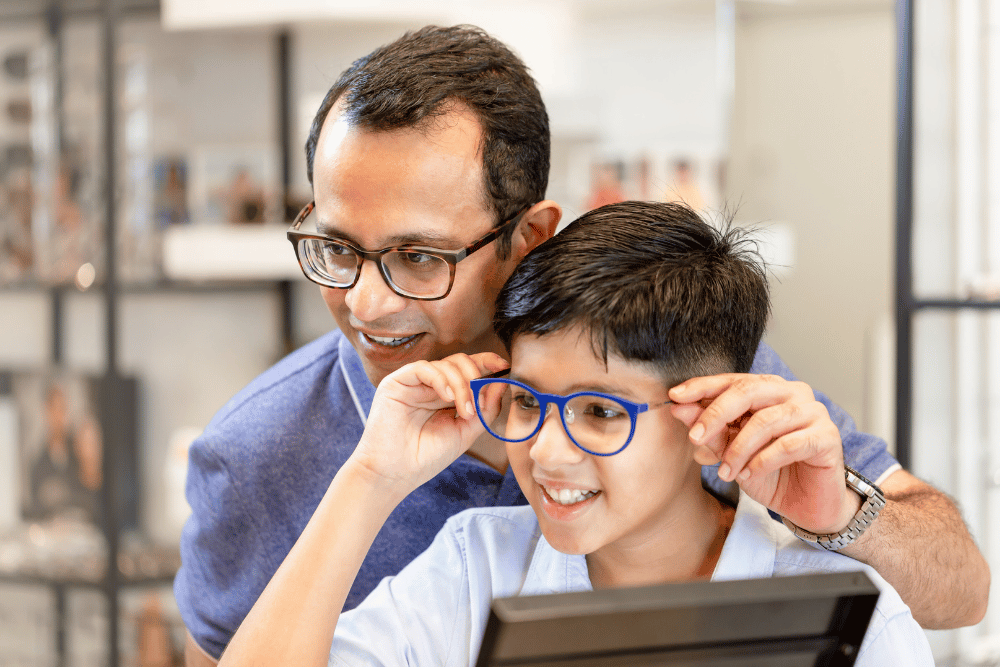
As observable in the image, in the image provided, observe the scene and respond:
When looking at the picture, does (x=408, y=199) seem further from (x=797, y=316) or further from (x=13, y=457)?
(x=13, y=457)

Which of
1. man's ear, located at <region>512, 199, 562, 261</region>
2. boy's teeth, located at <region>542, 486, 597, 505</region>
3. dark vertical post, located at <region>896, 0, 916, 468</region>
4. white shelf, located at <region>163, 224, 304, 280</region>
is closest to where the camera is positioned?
boy's teeth, located at <region>542, 486, 597, 505</region>

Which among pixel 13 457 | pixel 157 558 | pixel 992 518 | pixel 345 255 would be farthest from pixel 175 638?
pixel 992 518

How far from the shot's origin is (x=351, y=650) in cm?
110

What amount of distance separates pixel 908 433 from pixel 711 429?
1160mm

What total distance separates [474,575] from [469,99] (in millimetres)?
609

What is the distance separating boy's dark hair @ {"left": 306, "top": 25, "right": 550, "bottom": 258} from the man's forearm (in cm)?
58

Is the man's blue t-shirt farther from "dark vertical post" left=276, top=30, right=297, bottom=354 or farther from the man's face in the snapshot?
"dark vertical post" left=276, top=30, right=297, bottom=354

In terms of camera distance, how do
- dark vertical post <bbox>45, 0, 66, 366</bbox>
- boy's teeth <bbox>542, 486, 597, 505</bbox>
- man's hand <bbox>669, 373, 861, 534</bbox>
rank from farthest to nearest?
dark vertical post <bbox>45, 0, 66, 366</bbox> < boy's teeth <bbox>542, 486, 597, 505</bbox> < man's hand <bbox>669, 373, 861, 534</bbox>

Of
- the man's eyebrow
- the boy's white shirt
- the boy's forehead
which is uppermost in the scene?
the man's eyebrow

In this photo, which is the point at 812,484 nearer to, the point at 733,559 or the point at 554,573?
the point at 733,559

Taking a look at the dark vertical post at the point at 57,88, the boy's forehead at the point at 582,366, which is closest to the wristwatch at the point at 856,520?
the boy's forehead at the point at 582,366

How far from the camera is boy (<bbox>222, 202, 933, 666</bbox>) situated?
0.98 meters

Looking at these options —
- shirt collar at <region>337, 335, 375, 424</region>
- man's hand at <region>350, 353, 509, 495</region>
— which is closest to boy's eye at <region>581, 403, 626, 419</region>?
man's hand at <region>350, 353, 509, 495</region>

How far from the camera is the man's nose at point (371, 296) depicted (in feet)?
3.69
